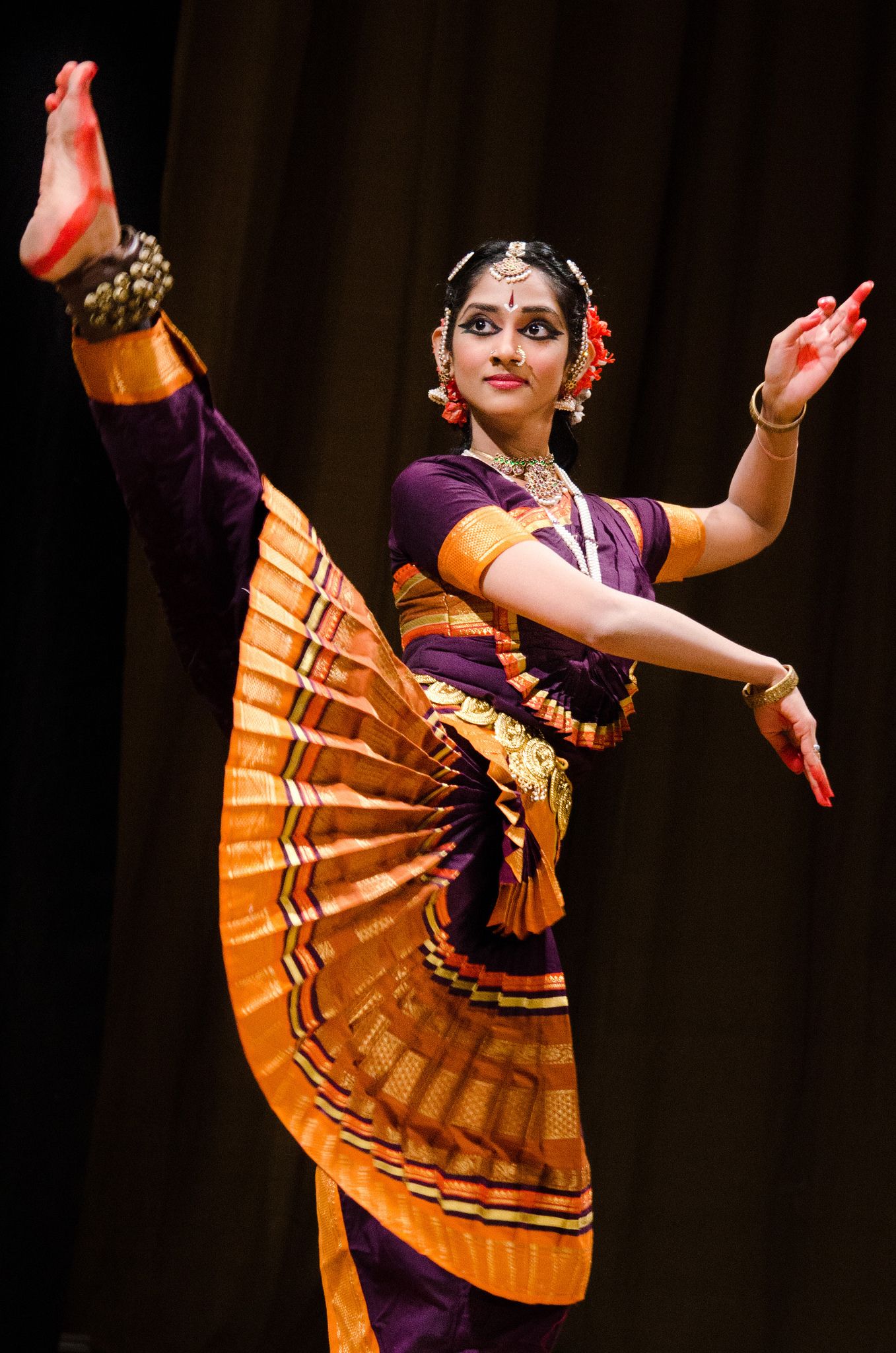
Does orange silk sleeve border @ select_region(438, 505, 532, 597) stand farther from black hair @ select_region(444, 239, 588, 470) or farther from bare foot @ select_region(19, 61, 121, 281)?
bare foot @ select_region(19, 61, 121, 281)

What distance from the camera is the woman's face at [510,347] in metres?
1.62

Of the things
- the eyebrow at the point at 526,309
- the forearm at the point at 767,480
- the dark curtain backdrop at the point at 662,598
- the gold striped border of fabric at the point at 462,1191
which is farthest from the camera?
the dark curtain backdrop at the point at 662,598

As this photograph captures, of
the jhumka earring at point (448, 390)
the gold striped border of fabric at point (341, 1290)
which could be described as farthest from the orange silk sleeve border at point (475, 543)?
the gold striped border of fabric at point (341, 1290)

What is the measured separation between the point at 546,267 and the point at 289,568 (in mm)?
617

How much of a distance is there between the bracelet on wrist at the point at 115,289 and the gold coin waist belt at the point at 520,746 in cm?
53

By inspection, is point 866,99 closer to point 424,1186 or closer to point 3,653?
point 3,653

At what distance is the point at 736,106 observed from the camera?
8.06 feet

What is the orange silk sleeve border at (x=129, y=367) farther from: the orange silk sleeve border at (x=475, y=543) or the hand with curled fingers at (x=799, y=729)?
the hand with curled fingers at (x=799, y=729)

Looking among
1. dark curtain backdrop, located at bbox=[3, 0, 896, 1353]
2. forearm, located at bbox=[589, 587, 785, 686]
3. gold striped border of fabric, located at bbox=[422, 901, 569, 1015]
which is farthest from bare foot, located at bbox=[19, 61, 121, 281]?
dark curtain backdrop, located at bbox=[3, 0, 896, 1353]

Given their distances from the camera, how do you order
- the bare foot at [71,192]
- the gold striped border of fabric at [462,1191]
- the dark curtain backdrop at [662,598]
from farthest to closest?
the dark curtain backdrop at [662,598] → the gold striped border of fabric at [462,1191] → the bare foot at [71,192]

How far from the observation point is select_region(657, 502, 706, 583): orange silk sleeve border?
1.78 meters

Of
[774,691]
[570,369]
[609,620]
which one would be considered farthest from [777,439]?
[609,620]

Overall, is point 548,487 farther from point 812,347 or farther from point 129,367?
point 129,367

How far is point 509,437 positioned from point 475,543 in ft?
0.89
